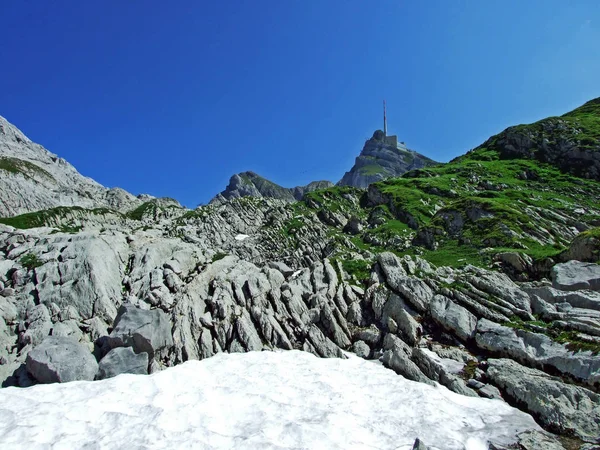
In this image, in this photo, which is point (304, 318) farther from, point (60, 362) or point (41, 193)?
point (41, 193)

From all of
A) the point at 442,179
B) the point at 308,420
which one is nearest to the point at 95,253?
the point at 308,420

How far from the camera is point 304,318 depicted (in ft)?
112

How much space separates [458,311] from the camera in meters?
30.8

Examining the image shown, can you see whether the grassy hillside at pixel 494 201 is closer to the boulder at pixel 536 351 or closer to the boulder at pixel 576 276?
the boulder at pixel 576 276

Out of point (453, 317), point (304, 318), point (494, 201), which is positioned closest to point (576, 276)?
point (453, 317)

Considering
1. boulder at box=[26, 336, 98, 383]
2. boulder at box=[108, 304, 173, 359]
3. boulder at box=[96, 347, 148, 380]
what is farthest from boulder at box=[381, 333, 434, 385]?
boulder at box=[26, 336, 98, 383]

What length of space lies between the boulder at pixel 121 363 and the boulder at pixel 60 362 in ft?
2.16

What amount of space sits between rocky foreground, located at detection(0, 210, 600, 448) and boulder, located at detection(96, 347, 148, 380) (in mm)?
95

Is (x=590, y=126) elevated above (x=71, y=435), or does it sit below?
above

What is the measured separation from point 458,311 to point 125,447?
1077 inches

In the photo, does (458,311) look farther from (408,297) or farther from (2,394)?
(2,394)

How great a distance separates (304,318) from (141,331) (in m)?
15.1

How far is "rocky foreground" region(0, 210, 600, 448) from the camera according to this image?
907 inches

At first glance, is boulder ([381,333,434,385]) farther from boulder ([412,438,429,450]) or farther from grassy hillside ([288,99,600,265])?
grassy hillside ([288,99,600,265])
